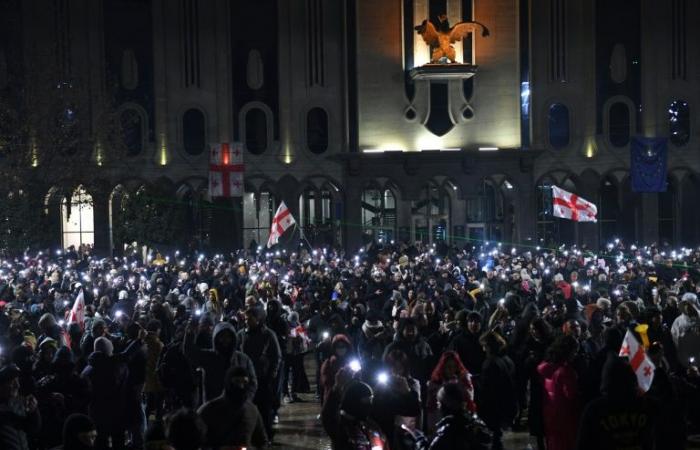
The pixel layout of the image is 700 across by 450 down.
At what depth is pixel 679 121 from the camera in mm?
41125

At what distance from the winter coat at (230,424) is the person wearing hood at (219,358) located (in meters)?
2.56

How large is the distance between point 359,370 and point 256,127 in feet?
106

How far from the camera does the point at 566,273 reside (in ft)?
79.0

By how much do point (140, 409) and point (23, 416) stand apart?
262 cm

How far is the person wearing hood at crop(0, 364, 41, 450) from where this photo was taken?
24.1 ft

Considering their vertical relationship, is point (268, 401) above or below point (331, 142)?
below

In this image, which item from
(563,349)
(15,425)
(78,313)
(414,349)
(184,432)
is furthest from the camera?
(78,313)

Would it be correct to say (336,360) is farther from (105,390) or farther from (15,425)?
(15,425)

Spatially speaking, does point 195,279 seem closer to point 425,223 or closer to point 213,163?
point 213,163

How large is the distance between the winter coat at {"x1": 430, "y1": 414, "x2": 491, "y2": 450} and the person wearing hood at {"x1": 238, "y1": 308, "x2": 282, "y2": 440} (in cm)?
505

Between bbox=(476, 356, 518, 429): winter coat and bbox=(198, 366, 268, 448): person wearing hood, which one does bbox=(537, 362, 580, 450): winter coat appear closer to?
bbox=(476, 356, 518, 429): winter coat

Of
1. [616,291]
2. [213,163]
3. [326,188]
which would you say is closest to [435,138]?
A: [326,188]

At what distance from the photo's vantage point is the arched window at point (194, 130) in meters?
40.1

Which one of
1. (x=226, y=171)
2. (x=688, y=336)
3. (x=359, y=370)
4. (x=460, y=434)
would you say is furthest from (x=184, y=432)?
(x=226, y=171)
